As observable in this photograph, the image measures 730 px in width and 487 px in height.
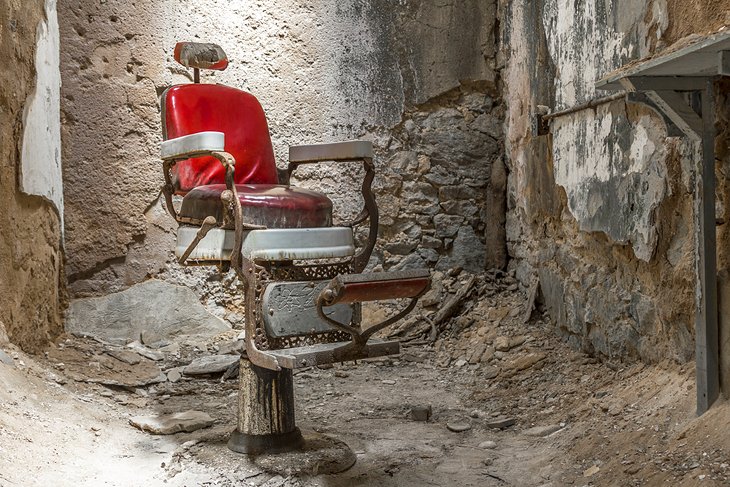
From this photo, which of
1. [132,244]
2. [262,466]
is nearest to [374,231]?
[262,466]

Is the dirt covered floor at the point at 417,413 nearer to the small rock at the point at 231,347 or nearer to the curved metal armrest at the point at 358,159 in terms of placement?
the small rock at the point at 231,347

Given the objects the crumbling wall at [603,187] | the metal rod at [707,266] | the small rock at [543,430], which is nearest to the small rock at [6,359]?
the small rock at [543,430]

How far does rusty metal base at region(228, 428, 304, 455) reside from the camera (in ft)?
7.97

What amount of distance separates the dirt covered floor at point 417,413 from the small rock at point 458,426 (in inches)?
0.4

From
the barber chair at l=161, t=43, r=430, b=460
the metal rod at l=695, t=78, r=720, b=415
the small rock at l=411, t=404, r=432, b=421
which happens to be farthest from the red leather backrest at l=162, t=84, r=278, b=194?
the metal rod at l=695, t=78, r=720, b=415

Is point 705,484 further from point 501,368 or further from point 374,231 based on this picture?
point 501,368

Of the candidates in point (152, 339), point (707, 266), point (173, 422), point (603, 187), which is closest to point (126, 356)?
point (152, 339)

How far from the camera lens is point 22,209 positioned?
3.21m

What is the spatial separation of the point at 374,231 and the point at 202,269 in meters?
1.63

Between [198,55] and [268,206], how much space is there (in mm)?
744

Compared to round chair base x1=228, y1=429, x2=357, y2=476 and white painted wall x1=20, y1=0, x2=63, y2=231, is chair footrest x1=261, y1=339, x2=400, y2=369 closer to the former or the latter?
round chair base x1=228, y1=429, x2=357, y2=476

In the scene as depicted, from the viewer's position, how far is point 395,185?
4262 mm

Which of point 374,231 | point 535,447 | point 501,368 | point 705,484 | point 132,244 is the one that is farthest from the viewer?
point 132,244

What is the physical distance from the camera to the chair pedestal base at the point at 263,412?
2.42m
